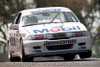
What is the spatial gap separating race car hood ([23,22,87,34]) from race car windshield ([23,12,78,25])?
439mm

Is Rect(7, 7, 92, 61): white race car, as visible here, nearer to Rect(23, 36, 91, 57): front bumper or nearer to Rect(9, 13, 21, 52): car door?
Rect(23, 36, 91, 57): front bumper

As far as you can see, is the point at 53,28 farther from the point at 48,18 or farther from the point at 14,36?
the point at 14,36

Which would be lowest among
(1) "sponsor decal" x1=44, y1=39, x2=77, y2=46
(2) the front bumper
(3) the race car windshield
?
(2) the front bumper

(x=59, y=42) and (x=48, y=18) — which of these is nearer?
(x=59, y=42)

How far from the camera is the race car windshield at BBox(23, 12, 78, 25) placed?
1444 centimetres

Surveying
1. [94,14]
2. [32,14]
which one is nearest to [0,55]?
[94,14]

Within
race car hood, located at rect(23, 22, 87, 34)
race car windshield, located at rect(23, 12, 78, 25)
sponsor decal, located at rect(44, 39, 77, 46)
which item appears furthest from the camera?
race car windshield, located at rect(23, 12, 78, 25)

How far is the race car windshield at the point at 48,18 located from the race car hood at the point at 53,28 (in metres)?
0.44

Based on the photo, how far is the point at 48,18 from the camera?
14.5 meters

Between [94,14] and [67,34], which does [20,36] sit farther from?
[94,14]

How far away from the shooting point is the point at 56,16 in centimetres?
1469

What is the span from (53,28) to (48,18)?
104 centimetres

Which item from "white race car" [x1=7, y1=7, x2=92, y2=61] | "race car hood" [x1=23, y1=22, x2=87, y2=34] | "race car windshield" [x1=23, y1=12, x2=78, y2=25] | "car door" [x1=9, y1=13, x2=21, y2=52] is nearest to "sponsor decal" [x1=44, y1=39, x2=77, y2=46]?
"white race car" [x1=7, y1=7, x2=92, y2=61]

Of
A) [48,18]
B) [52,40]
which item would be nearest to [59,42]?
[52,40]
